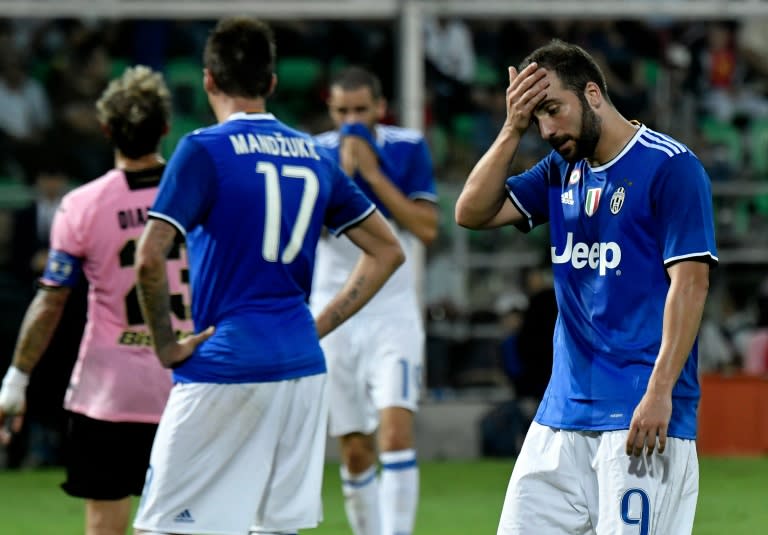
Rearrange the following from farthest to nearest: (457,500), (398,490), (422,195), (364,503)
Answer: (457,500)
(422,195)
(398,490)
(364,503)

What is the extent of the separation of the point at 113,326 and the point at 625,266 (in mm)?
2234

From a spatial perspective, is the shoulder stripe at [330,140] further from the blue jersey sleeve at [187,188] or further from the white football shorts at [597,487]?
the white football shorts at [597,487]

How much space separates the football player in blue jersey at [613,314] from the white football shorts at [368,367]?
2995 millimetres

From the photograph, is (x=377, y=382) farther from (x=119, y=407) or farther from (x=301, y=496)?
(x=301, y=496)

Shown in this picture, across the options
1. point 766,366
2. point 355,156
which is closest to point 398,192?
point 355,156

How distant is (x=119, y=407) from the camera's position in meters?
5.82

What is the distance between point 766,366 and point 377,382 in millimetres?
7661

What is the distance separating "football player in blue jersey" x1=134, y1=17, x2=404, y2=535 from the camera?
464 cm

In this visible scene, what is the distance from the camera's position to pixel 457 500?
35.4ft

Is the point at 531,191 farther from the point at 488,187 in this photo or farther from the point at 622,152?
the point at 622,152

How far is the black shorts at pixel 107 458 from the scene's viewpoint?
578cm

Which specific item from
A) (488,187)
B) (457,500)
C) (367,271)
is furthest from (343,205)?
(457,500)

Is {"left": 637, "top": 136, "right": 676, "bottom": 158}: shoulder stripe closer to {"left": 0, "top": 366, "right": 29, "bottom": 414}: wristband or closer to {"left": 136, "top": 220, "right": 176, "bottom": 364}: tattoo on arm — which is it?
{"left": 136, "top": 220, "right": 176, "bottom": 364}: tattoo on arm

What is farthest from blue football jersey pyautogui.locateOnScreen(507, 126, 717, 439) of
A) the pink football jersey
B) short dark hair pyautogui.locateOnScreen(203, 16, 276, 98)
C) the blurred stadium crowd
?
the blurred stadium crowd
